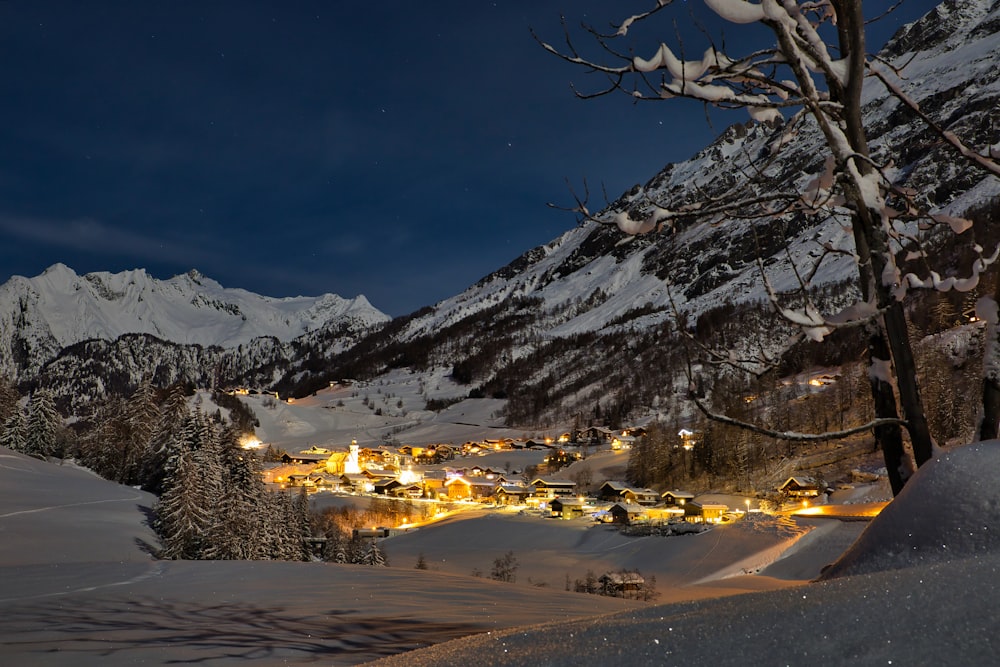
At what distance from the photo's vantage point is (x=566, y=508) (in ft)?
173

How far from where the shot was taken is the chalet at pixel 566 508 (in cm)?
5240

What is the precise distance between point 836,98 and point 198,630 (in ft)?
19.0

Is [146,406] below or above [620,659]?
above

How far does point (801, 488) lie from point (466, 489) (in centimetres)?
3948

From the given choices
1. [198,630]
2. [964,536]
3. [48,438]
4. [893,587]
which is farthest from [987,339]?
[48,438]

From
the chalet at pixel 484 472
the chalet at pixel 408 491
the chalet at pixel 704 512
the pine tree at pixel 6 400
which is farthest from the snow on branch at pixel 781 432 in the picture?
the chalet at pixel 484 472

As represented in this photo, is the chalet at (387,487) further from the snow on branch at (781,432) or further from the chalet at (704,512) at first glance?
the snow on branch at (781,432)

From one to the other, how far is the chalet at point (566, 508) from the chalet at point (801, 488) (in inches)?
654

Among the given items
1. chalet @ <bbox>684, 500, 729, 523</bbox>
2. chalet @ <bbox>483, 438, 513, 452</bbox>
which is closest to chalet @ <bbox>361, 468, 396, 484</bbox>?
chalet @ <bbox>483, 438, 513, 452</bbox>

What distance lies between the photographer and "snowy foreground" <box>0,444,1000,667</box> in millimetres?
1480

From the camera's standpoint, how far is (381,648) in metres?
3.99

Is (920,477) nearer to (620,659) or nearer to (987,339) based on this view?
(987,339)

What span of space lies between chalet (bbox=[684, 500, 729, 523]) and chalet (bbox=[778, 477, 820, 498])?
4.68 meters

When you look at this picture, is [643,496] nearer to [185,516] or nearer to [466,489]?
[466,489]
